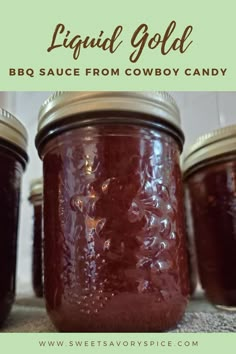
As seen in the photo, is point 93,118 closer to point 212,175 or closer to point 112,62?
point 112,62

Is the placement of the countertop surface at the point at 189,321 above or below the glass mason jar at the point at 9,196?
below

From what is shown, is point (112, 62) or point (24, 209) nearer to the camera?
point (112, 62)

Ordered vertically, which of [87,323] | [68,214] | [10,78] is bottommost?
[87,323]

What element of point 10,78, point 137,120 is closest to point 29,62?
point 10,78
